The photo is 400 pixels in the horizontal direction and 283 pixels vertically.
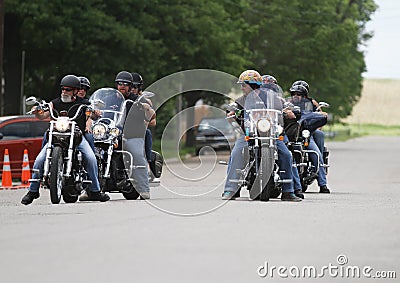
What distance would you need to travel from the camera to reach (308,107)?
66.3 feet

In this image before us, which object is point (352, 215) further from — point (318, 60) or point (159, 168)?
point (318, 60)

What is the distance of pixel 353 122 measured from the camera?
174m

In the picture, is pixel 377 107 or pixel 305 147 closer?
pixel 305 147

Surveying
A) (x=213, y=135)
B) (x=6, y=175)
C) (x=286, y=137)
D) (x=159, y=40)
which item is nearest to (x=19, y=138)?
(x=6, y=175)

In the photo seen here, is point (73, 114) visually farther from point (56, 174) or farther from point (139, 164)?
point (139, 164)

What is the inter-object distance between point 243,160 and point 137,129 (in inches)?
69.0

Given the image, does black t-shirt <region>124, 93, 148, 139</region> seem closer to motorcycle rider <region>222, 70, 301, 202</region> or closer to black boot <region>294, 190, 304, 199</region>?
motorcycle rider <region>222, 70, 301, 202</region>

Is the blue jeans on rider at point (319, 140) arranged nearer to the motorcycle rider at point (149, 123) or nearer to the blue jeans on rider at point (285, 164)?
the blue jeans on rider at point (285, 164)

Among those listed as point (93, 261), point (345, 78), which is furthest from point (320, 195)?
point (345, 78)

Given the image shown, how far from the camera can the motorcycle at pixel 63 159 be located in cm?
1562

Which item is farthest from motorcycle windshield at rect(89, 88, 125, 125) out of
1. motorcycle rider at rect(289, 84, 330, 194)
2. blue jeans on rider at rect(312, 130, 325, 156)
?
blue jeans on rider at rect(312, 130, 325, 156)

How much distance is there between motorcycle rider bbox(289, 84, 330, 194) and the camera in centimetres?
1983

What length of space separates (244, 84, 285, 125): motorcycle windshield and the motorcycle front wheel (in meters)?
2.81

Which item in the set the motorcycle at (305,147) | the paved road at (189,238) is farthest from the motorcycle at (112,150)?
the motorcycle at (305,147)
